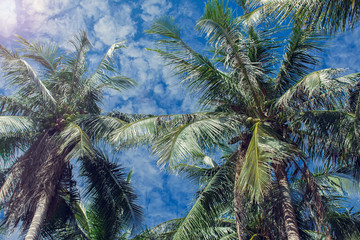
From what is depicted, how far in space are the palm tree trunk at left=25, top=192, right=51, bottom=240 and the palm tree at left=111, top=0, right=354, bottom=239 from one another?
87.7 inches

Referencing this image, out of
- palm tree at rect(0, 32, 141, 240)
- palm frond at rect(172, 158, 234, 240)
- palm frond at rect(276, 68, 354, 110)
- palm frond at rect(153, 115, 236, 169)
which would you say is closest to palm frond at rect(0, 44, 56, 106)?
palm tree at rect(0, 32, 141, 240)

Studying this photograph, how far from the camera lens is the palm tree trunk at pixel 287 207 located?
258 inches

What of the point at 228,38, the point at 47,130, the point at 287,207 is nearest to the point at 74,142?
the point at 47,130

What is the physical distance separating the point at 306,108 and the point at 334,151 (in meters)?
1.14

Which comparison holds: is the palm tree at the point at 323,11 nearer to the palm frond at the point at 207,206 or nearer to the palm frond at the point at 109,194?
the palm frond at the point at 207,206

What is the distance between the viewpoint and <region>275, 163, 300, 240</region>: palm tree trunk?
6.54 metres

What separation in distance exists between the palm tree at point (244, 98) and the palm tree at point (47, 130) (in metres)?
1.96

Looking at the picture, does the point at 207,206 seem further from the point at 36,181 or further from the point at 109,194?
the point at 36,181

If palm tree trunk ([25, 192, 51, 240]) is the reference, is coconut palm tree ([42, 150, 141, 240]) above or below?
above

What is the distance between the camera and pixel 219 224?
39.7 feet

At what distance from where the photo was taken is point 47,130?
971 centimetres

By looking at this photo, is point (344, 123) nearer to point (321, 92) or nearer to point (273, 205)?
point (321, 92)

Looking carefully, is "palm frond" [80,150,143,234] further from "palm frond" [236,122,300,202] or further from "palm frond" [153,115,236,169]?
"palm frond" [236,122,300,202]

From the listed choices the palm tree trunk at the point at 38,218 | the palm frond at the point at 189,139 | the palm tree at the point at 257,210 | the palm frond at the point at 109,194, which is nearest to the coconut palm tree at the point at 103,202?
the palm frond at the point at 109,194
